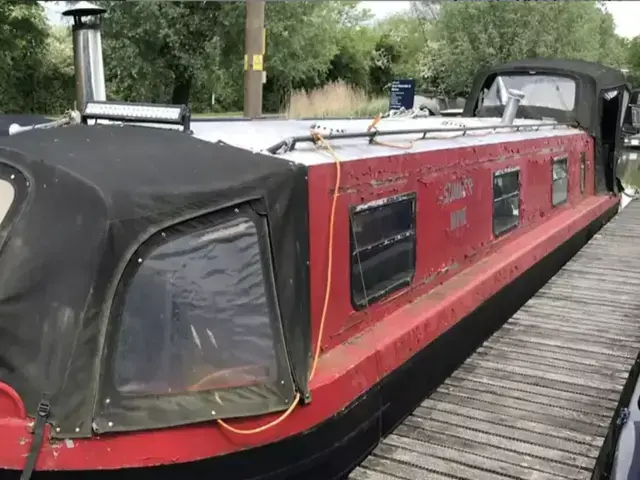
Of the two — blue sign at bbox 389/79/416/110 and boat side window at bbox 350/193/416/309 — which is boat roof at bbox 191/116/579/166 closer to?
boat side window at bbox 350/193/416/309

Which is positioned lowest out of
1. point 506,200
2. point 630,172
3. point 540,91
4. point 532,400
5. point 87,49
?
point 630,172

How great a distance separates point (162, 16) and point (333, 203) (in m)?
17.0

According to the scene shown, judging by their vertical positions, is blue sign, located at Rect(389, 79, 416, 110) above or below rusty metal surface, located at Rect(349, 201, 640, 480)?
above

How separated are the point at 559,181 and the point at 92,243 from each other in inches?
238

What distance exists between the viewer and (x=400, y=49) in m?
35.1

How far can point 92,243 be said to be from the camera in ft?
8.93

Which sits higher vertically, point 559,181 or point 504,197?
point 504,197

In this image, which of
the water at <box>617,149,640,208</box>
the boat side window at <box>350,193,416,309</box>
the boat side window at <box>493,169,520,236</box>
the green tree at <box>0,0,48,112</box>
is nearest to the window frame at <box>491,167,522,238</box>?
the boat side window at <box>493,169,520,236</box>

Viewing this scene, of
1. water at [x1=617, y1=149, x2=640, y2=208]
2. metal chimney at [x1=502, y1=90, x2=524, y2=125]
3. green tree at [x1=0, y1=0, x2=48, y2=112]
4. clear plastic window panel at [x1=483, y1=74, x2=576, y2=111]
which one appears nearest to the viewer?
metal chimney at [x1=502, y1=90, x2=524, y2=125]

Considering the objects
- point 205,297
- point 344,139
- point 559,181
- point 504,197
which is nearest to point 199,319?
point 205,297

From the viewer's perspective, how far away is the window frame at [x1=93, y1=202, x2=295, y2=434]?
269 cm

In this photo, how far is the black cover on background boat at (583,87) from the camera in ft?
28.6

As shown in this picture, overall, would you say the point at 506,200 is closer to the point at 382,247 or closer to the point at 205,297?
the point at 382,247

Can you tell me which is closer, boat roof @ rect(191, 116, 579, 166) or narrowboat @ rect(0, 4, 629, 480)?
narrowboat @ rect(0, 4, 629, 480)
